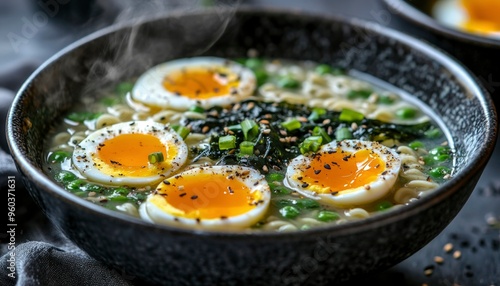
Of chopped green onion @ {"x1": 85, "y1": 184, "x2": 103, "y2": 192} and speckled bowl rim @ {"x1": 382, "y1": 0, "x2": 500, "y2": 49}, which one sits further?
speckled bowl rim @ {"x1": 382, "y1": 0, "x2": 500, "y2": 49}

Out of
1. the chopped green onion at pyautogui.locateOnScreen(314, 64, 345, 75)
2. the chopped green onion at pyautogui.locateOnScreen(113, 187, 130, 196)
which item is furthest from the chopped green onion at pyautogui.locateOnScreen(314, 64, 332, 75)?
the chopped green onion at pyautogui.locateOnScreen(113, 187, 130, 196)

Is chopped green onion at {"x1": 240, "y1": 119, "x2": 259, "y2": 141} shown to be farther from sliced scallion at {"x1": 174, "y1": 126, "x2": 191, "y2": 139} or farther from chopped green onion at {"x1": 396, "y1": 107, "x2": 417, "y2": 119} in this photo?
chopped green onion at {"x1": 396, "y1": 107, "x2": 417, "y2": 119}

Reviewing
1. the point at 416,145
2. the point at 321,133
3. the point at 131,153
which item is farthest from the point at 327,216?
the point at 131,153

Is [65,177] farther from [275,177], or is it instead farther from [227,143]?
[275,177]

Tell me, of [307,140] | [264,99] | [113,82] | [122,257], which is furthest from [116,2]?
[122,257]

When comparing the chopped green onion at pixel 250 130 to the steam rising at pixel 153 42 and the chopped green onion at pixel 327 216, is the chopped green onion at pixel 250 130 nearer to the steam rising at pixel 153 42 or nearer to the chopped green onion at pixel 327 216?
the chopped green onion at pixel 327 216

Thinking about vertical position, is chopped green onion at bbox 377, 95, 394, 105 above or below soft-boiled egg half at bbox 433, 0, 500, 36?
below
